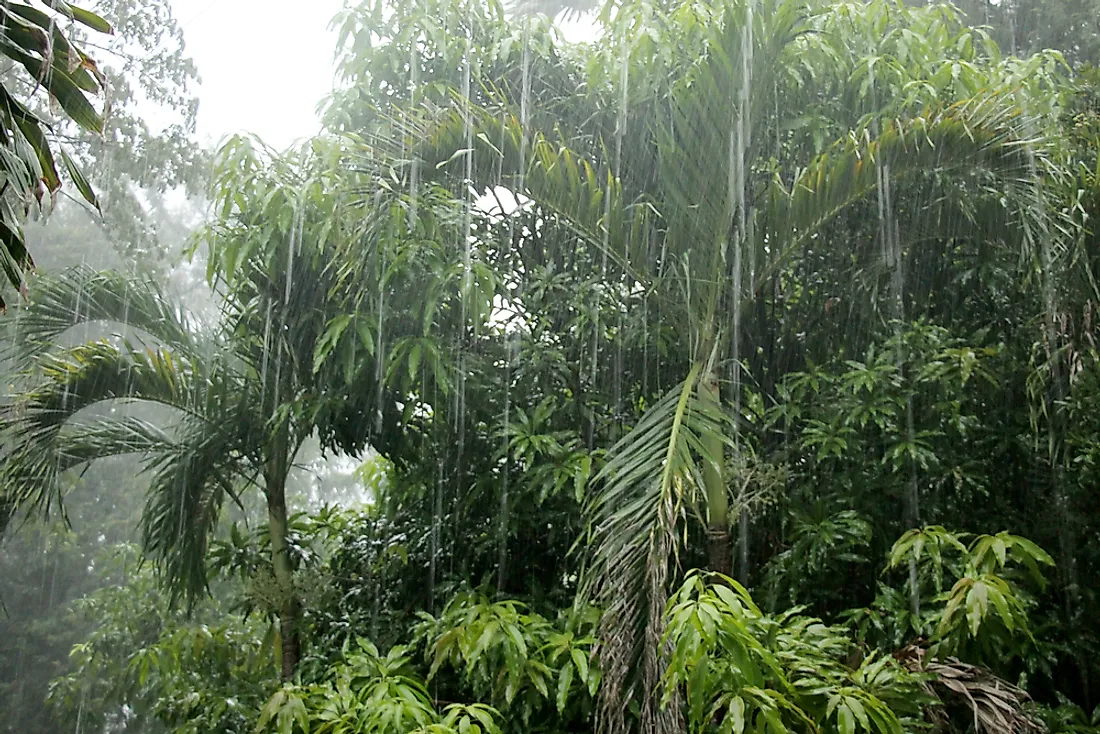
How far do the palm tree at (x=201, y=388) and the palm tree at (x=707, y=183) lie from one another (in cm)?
77

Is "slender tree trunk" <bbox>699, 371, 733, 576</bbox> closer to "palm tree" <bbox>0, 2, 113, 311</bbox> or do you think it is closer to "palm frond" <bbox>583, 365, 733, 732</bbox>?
"palm frond" <bbox>583, 365, 733, 732</bbox>

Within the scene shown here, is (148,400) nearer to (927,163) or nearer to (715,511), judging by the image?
(715,511)

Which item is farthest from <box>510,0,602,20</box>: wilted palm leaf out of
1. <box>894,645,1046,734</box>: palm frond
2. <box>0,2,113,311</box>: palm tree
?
<box>894,645,1046,734</box>: palm frond

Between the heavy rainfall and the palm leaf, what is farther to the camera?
the palm leaf

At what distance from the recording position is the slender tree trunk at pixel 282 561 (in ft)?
14.0

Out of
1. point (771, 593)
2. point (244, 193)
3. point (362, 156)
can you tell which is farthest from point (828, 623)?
point (244, 193)

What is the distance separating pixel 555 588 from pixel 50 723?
386 inches

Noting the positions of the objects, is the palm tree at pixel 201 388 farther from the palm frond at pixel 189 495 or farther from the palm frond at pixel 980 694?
the palm frond at pixel 980 694

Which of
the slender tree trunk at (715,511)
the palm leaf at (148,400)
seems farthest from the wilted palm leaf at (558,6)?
the slender tree trunk at (715,511)

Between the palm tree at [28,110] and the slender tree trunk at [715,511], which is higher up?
the palm tree at [28,110]

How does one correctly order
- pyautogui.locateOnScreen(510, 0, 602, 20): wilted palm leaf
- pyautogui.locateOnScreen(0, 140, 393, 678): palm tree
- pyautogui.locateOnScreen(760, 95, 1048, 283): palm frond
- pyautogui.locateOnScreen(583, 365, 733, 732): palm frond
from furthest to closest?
1. pyautogui.locateOnScreen(510, 0, 602, 20): wilted palm leaf
2. pyautogui.locateOnScreen(0, 140, 393, 678): palm tree
3. pyautogui.locateOnScreen(760, 95, 1048, 283): palm frond
4. pyautogui.locateOnScreen(583, 365, 733, 732): palm frond

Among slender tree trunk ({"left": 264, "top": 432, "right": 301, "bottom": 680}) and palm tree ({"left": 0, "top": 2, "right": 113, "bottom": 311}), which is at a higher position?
palm tree ({"left": 0, "top": 2, "right": 113, "bottom": 311})

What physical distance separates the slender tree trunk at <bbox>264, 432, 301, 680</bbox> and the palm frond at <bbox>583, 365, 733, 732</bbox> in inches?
66.7

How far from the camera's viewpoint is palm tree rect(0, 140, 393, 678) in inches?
155
